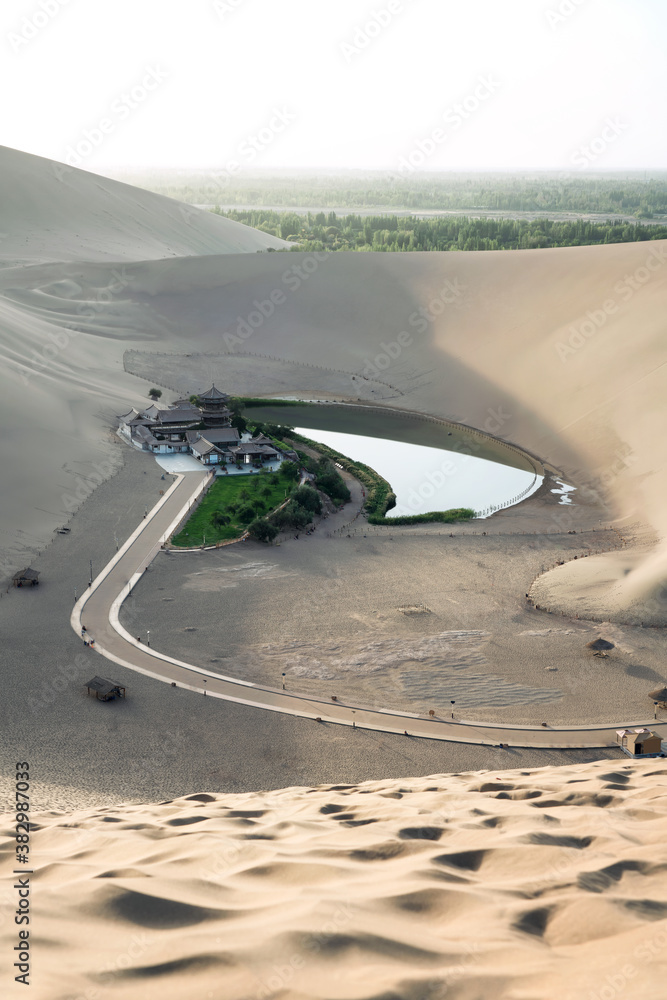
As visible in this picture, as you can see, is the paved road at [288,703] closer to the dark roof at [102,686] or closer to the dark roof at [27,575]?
the dark roof at [102,686]

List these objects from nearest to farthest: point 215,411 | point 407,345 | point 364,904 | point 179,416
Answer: point 364,904
point 215,411
point 179,416
point 407,345

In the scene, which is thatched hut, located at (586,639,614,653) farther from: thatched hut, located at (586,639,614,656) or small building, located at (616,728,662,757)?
small building, located at (616,728,662,757)

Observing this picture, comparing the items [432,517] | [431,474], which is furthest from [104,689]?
[431,474]

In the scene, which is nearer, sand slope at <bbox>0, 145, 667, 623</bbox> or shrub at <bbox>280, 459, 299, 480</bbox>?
sand slope at <bbox>0, 145, 667, 623</bbox>

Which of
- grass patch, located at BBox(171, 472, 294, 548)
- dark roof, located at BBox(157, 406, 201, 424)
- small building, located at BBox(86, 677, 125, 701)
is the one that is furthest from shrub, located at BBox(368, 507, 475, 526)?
small building, located at BBox(86, 677, 125, 701)

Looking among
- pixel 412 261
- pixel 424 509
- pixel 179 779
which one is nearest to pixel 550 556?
pixel 424 509

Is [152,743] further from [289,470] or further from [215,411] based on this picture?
[215,411]
